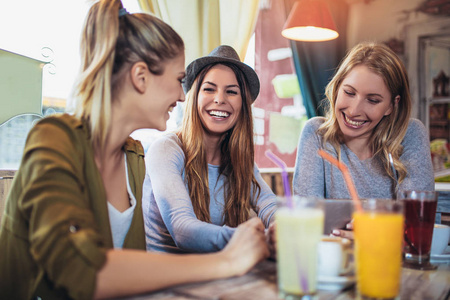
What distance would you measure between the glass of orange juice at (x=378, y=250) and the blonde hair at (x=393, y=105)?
4.14 ft

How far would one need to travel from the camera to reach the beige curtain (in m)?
3.08

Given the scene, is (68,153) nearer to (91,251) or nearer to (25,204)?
(25,204)

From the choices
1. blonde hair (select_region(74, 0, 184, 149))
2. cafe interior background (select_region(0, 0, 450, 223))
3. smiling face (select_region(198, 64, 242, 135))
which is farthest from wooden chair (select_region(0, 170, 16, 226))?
blonde hair (select_region(74, 0, 184, 149))

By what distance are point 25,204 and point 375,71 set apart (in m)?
1.63

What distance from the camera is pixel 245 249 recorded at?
91 cm

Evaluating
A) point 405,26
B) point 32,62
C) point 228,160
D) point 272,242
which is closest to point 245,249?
point 272,242

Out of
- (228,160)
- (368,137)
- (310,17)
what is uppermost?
(310,17)

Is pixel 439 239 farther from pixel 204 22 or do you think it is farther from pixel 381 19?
pixel 381 19

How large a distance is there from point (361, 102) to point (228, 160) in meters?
0.66

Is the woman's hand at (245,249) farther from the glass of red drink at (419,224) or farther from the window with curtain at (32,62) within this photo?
the window with curtain at (32,62)

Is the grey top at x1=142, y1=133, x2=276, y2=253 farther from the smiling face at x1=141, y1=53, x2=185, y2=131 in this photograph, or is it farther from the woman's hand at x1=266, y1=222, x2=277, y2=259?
the smiling face at x1=141, y1=53, x2=185, y2=131

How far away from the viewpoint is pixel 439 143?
17.2ft

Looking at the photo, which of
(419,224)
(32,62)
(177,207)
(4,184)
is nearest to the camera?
(419,224)

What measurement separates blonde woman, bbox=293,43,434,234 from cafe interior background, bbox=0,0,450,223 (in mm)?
679
